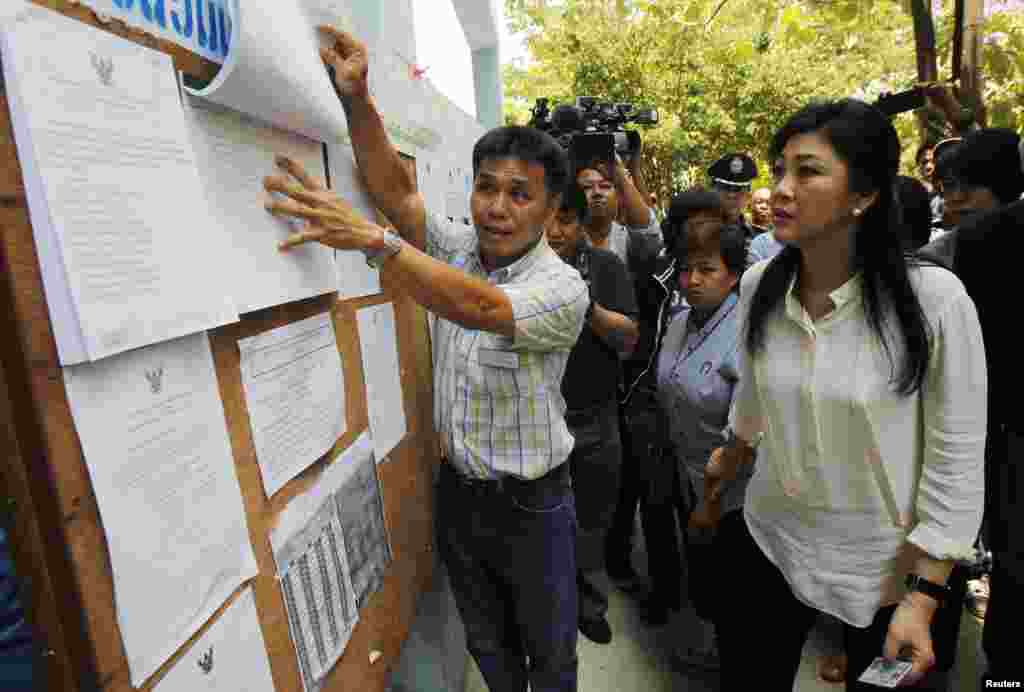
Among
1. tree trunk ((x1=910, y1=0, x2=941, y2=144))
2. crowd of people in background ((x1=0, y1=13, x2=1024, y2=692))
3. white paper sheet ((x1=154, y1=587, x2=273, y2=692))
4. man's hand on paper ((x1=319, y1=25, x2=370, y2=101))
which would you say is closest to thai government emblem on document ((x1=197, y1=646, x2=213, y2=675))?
white paper sheet ((x1=154, y1=587, x2=273, y2=692))

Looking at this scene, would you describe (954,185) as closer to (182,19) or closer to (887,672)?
(887,672)

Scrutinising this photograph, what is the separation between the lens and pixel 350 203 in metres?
1.35

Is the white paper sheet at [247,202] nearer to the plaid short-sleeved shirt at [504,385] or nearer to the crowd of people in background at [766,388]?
the crowd of people in background at [766,388]

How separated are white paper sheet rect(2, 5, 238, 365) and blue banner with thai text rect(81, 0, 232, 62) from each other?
3cm

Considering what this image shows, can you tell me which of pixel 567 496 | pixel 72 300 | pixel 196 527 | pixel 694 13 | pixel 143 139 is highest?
pixel 694 13

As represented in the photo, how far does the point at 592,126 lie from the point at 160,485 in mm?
2520

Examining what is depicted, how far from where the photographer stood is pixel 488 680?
1.85 m

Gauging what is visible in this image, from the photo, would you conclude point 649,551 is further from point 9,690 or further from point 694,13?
point 694,13

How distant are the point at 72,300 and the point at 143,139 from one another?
0.77ft

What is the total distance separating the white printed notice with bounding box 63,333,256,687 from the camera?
0.68m

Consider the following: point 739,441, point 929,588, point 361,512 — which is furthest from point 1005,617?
point 361,512

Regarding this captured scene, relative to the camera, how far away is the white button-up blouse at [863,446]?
1.24 meters

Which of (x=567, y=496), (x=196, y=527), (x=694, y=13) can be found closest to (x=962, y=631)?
(x=567, y=496)

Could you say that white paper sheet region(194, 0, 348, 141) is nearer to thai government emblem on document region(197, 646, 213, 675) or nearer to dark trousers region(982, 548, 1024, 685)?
thai government emblem on document region(197, 646, 213, 675)
